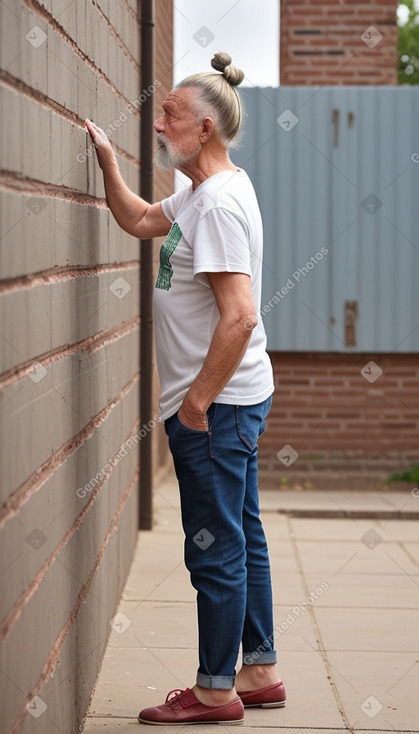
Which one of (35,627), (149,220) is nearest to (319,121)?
(149,220)

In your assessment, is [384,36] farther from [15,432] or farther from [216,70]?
[15,432]

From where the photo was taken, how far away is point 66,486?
312 cm

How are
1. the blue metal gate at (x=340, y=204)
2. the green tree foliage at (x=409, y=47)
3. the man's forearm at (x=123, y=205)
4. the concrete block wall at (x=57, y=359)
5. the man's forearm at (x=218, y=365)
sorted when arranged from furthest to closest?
the green tree foliage at (x=409, y=47), the blue metal gate at (x=340, y=204), the man's forearm at (x=123, y=205), the man's forearm at (x=218, y=365), the concrete block wall at (x=57, y=359)

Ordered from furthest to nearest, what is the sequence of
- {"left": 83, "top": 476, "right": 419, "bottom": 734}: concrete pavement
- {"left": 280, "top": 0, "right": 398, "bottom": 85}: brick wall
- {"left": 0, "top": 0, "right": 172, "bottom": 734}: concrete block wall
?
{"left": 280, "top": 0, "right": 398, "bottom": 85}: brick wall
{"left": 83, "top": 476, "right": 419, "bottom": 734}: concrete pavement
{"left": 0, "top": 0, "right": 172, "bottom": 734}: concrete block wall

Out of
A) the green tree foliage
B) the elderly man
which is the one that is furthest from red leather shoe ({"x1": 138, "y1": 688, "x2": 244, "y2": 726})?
the green tree foliage

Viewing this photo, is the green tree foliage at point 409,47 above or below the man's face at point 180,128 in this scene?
above

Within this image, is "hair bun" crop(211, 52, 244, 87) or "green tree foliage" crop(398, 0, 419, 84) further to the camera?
"green tree foliage" crop(398, 0, 419, 84)

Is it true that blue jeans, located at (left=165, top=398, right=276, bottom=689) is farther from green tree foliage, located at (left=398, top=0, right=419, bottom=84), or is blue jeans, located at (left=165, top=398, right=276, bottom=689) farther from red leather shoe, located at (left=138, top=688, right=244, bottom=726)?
green tree foliage, located at (left=398, top=0, right=419, bottom=84)

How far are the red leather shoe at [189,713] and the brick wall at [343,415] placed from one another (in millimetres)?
5092

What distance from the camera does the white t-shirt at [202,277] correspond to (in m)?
3.28

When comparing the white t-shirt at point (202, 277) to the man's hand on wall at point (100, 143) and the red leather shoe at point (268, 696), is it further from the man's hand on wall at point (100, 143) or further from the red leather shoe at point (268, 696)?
the red leather shoe at point (268, 696)

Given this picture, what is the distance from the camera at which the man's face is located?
3451mm

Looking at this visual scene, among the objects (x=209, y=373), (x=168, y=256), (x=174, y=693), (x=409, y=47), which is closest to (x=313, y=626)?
(x=174, y=693)

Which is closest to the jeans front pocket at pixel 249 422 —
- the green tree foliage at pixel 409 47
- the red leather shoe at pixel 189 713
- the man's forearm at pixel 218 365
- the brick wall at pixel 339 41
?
the man's forearm at pixel 218 365
